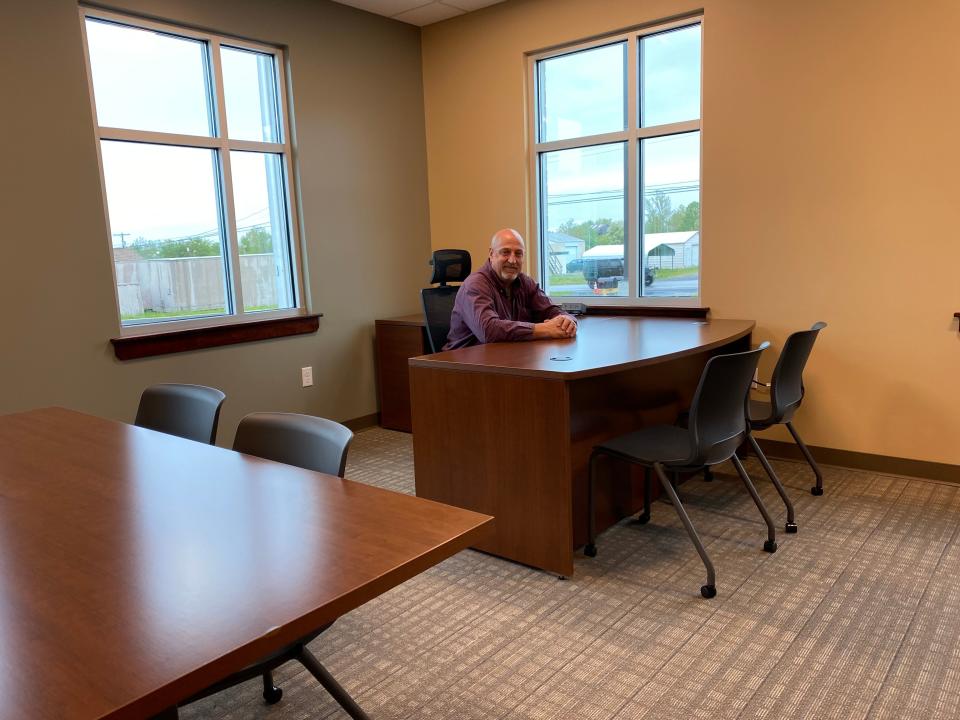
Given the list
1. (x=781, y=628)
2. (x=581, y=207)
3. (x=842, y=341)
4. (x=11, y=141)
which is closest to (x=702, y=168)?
(x=581, y=207)

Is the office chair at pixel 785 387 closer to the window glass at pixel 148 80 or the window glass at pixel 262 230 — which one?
the window glass at pixel 262 230

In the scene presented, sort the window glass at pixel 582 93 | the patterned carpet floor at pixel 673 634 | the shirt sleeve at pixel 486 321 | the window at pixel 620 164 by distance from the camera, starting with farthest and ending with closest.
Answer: the window glass at pixel 582 93
the window at pixel 620 164
the shirt sleeve at pixel 486 321
the patterned carpet floor at pixel 673 634

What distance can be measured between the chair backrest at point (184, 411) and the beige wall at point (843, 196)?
301 centimetres

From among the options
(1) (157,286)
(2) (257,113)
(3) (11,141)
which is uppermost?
(2) (257,113)

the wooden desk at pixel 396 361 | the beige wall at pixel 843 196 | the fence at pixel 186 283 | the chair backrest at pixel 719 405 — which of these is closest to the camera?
the chair backrest at pixel 719 405

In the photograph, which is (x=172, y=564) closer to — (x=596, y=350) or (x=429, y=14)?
(x=596, y=350)

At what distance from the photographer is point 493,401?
263cm

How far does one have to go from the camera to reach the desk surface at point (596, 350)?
2.54m

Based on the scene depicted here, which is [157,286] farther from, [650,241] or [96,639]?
[96,639]

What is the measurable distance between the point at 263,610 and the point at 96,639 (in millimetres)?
209

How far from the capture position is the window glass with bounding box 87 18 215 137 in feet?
12.0

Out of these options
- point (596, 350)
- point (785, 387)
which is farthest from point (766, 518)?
point (596, 350)

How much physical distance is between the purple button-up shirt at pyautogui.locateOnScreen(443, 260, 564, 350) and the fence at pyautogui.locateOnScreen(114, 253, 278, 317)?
5.05ft

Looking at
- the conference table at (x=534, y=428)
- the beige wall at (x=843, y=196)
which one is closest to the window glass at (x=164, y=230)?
the conference table at (x=534, y=428)
